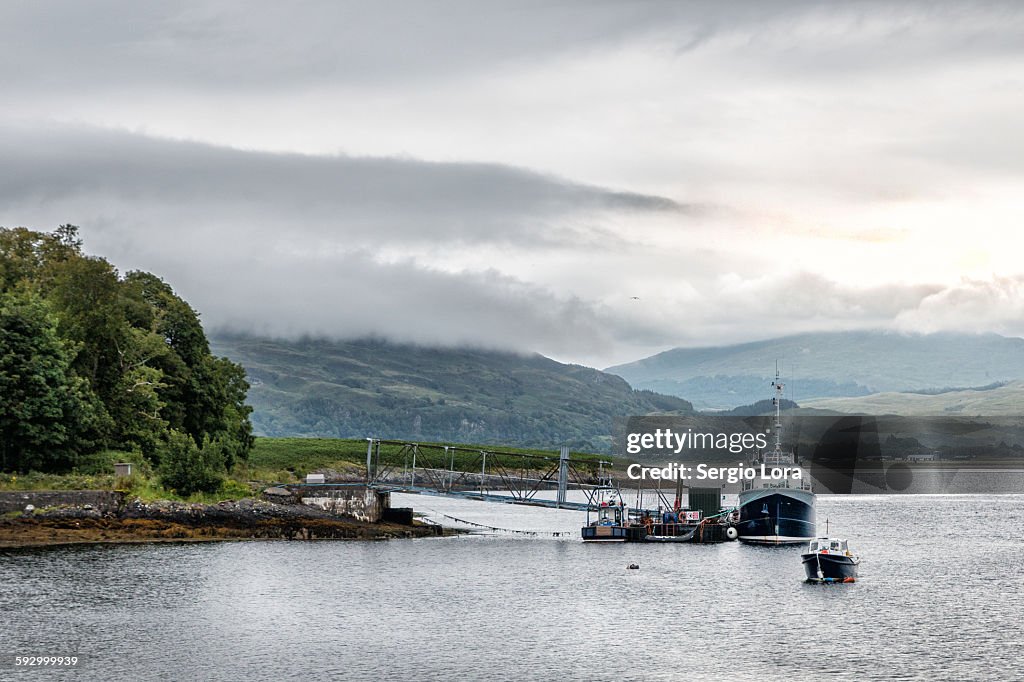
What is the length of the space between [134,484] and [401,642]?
57.6 m

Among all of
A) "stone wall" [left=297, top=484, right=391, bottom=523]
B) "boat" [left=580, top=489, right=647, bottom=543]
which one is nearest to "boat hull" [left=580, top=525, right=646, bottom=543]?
"boat" [left=580, top=489, right=647, bottom=543]

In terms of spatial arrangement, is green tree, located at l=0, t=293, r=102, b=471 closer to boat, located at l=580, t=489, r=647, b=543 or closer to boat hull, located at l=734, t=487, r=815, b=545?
boat, located at l=580, t=489, r=647, b=543

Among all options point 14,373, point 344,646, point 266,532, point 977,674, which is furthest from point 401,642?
point 14,373

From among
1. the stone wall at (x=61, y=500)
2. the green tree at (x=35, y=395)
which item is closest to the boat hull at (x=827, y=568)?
the stone wall at (x=61, y=500)

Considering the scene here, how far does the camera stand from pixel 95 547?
353 feet

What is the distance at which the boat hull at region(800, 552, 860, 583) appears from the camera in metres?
101

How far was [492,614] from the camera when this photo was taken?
8175 centimetres

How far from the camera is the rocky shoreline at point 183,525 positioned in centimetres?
10881

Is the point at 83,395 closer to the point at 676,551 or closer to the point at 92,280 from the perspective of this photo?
the point at 92,280

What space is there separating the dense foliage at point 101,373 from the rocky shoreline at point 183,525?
527 cm

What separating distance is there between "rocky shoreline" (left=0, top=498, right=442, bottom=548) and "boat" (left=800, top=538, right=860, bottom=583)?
47.6m

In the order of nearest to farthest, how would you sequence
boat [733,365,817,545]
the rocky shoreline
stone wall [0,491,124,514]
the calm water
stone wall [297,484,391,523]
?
the calm water, the rocky shoreline, stone wall [0,491,124,514], stone wall [297,484,391,523], boat [733,365,817,545]

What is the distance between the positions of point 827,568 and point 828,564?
0.40 m

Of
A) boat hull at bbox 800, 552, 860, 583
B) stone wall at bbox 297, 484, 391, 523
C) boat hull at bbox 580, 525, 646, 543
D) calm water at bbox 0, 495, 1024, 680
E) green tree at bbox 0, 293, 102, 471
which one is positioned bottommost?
calm water at bbox 0, 495, 1024, 680
